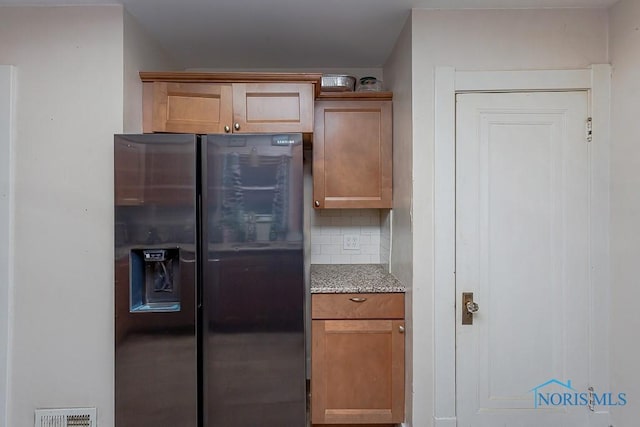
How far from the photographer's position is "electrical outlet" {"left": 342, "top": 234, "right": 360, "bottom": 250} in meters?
2.63

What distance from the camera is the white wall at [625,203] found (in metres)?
1.59

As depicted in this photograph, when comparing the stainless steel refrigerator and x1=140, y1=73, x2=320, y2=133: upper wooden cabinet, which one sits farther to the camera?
x1=140, y1=73, x2=320, y2=133: upper wooden cabinet

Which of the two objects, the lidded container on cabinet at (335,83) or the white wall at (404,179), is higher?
the lidded container on cabinet at (335,83)

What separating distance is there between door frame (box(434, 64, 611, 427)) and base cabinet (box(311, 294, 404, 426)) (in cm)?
28

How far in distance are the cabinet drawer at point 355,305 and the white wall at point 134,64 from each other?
1.38 meters

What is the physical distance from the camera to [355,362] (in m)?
1.96

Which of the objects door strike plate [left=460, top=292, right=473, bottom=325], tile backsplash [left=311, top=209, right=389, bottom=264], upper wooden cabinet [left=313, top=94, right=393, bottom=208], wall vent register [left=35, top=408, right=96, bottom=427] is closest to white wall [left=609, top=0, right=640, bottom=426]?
door strike plate [left=460, top=292, right=473, bottom=325]

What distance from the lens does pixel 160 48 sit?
2.21 metres

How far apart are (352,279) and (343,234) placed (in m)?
0.54

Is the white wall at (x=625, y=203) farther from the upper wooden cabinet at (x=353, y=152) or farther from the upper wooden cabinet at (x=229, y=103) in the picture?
the upper wooden cabinet at (x=229, y=103)

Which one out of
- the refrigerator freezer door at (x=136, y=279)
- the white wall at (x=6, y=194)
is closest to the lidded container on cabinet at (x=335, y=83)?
the refrigerator freezer door at (x=136, y=279)

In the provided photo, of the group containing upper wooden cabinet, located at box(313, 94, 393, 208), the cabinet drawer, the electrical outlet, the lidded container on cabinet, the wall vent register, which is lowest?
the wall vent register

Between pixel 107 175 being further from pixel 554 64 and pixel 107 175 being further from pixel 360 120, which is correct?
pixel 554 64

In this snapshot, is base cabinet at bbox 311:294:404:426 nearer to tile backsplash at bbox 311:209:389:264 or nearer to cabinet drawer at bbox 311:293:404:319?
cabinet drawer at bbox 311:293:404:319
